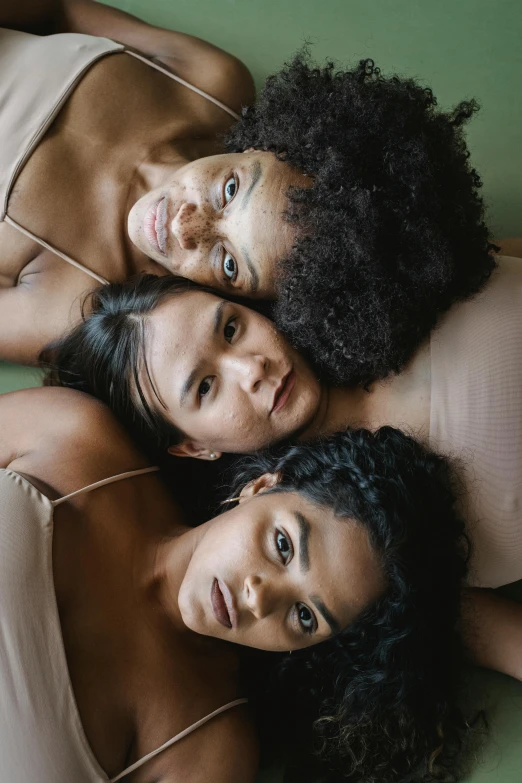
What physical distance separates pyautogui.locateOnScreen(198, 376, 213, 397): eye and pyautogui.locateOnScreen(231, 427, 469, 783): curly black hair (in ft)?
0.48

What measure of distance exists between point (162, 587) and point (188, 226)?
24.2 inches

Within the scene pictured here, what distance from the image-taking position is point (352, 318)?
1.36 m

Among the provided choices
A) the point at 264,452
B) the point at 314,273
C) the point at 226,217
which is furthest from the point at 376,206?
the point at 264,452

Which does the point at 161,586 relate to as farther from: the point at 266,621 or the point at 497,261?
the point at 497,261

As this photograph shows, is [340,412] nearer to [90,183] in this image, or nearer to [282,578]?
[282,578]

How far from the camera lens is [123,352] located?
4.81ft

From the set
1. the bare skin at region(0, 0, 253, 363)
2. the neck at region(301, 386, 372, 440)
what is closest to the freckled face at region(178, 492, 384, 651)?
the neck at region(301, 386, 372, 440)

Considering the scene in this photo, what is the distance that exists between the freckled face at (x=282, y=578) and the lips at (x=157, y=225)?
0.53m

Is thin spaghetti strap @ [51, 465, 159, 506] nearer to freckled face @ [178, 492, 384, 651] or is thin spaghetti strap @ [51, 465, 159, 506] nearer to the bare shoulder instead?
freckled face @ [178, 492, 384, 651]

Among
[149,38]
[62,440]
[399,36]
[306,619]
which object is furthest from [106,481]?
[399,36]

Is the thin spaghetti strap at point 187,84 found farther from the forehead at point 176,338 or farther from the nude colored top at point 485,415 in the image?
the nude colored top at point 485,415

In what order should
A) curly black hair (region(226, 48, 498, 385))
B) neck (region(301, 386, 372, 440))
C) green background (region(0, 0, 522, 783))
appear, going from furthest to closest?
green background (region(0, 0, 522, 783)) → neck (region(301, 386, 372, 440)) → curly black hair (region(226, 48, 498, 385))

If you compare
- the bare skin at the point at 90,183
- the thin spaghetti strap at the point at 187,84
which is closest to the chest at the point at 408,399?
the bare skin at the point at 90,183

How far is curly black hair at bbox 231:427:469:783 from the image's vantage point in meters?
1.23
